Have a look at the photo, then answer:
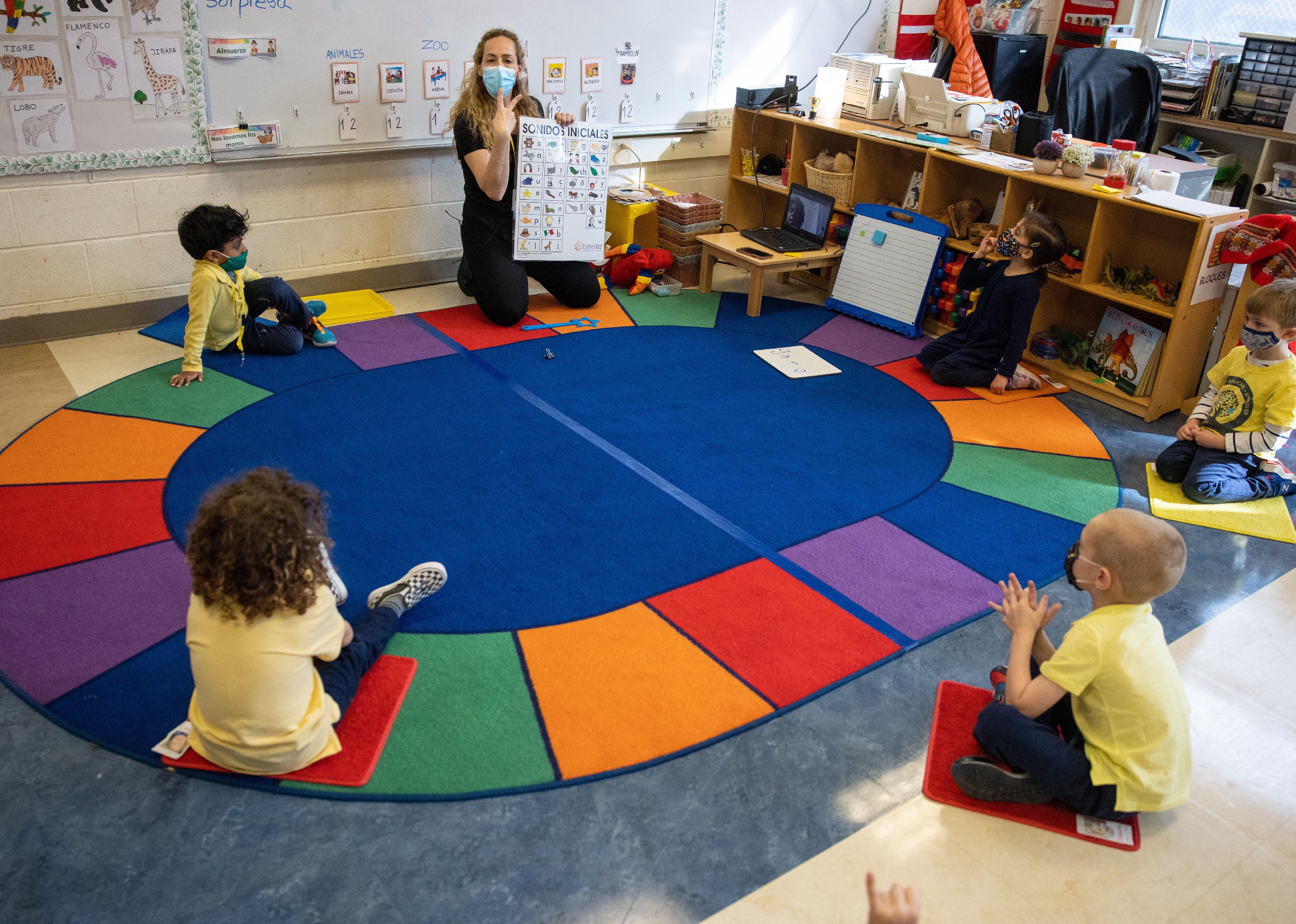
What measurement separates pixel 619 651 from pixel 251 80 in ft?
11.8

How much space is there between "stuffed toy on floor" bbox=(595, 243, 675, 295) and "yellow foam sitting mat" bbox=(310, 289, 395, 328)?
4.06 ft

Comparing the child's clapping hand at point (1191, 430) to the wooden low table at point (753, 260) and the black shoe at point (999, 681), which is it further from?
the wooden low table at point (753, 260)

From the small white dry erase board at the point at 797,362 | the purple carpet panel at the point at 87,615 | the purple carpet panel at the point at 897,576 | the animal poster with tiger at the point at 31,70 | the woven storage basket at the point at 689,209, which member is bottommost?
the purple carpet panel at the point at 87,615

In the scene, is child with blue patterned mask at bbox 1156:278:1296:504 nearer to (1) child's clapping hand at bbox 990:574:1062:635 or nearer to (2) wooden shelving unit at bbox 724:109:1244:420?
(2) wooden shelving unit at bbox 724:109:1244:420

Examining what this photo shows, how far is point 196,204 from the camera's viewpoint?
16.1 feet

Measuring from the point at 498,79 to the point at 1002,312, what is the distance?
8.79 feet

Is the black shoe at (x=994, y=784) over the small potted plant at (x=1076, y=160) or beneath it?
beneath

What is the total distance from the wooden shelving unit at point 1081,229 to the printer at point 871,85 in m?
0.17

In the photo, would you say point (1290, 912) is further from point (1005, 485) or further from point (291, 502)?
point (291, 502)

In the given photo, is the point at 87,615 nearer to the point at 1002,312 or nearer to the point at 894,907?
the point at 894,907

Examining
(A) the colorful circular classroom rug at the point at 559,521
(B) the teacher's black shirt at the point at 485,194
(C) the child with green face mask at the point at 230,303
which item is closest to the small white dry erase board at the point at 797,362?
(A) the colorful circular classroom rug at the point at 559,521

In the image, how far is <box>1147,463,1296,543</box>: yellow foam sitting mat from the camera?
12.2 ft

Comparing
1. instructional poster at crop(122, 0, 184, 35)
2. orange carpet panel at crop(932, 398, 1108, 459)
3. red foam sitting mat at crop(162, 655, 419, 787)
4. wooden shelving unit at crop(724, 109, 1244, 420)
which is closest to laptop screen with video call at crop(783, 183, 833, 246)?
wooden shelving unit at crop(724, 109, 1244, 420)

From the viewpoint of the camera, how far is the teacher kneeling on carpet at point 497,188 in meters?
4.95
